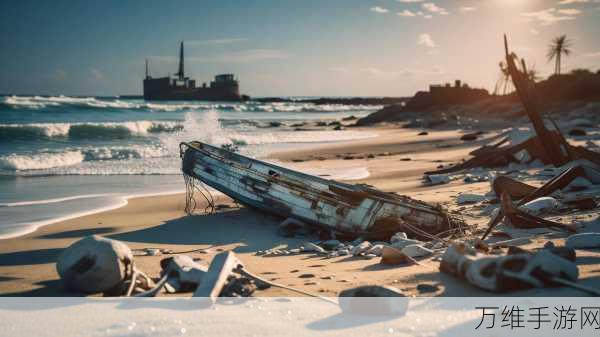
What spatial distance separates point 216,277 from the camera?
3451mm

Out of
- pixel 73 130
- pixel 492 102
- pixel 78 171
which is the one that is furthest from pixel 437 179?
pixel 492 102

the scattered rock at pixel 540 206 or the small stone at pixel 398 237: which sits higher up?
the scattered rock at pixel 540 206

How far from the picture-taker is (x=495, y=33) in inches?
334

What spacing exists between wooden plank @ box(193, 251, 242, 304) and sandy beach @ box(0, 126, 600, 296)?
0.84 ft

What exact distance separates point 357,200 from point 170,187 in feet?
15.8

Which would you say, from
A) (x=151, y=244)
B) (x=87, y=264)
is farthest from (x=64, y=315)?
(x=151, y=244)

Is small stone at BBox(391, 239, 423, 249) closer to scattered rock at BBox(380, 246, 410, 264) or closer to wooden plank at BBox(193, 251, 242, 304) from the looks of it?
scattered rock at BBox(380, 246, 410, 264)

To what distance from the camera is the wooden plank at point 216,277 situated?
3.37 meters

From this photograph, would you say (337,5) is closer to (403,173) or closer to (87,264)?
(403,173)

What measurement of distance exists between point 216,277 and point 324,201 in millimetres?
2668

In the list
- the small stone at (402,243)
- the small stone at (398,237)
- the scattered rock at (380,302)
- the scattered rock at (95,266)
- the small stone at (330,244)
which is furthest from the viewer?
the small stone at (330,244)

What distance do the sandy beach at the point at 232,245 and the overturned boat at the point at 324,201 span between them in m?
0.34

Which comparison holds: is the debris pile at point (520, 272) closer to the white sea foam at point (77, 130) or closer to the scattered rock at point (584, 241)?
the scattered rock at point (584, 241)

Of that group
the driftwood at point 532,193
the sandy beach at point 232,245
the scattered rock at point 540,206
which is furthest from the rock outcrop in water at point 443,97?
the scattered rock at point 540,206
